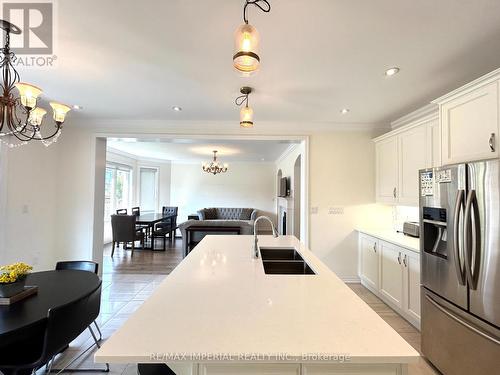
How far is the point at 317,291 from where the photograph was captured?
4.54ft

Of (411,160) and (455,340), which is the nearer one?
(455,340)

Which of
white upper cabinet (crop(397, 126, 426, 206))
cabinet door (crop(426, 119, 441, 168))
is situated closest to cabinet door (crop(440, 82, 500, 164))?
cabinet door (crop(426, 119, 441, 168))

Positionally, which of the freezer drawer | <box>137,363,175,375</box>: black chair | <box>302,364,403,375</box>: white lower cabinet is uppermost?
<box>302,364,403,375</box>: white lower cabinet

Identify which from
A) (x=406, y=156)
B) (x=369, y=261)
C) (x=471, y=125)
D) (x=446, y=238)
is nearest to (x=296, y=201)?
(x=369, y=261)

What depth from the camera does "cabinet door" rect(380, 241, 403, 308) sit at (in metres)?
2.89

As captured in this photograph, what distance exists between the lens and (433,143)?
274 cm

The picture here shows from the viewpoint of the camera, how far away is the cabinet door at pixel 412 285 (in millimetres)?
2586

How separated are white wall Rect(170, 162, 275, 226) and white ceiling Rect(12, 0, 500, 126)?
19.8 ft

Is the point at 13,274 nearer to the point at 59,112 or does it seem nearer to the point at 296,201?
the point at 59,112

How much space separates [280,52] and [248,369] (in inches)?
82.5

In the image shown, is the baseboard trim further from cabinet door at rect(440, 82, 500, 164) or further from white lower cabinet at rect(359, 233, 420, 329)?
cabinet door at rect(440, 82, 500, 164)

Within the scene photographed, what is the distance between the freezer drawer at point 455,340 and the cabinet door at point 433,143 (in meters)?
1.37

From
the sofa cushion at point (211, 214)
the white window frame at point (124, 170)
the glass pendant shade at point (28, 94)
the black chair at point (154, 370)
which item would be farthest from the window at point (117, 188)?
the black chair at point (154, 370)

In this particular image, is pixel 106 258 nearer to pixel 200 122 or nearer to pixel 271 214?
pixel 200 122
